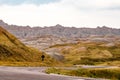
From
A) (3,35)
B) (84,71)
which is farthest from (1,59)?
(84,71)

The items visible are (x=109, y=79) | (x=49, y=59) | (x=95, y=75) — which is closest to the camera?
(x=109, y=79)

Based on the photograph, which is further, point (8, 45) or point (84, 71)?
point (8, 45)

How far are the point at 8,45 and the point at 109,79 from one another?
9678cm

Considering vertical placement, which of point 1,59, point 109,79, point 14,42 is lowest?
point 109,79

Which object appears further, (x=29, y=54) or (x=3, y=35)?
(x=3, y=35)

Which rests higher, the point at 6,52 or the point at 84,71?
the point at 6,52

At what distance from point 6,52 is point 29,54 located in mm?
14877

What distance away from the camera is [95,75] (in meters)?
68.8

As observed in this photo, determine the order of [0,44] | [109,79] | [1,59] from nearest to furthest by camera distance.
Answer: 1. [109,79]
2. [1,59]
3. [0,44]

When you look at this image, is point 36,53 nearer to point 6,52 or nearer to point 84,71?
point 6,52

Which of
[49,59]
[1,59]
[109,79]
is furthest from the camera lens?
[49,59]

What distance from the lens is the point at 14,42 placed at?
167 metres

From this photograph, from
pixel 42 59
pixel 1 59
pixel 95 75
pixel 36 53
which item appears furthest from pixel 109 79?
pixel 36 53

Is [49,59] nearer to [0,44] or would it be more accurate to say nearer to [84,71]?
[0,44]
